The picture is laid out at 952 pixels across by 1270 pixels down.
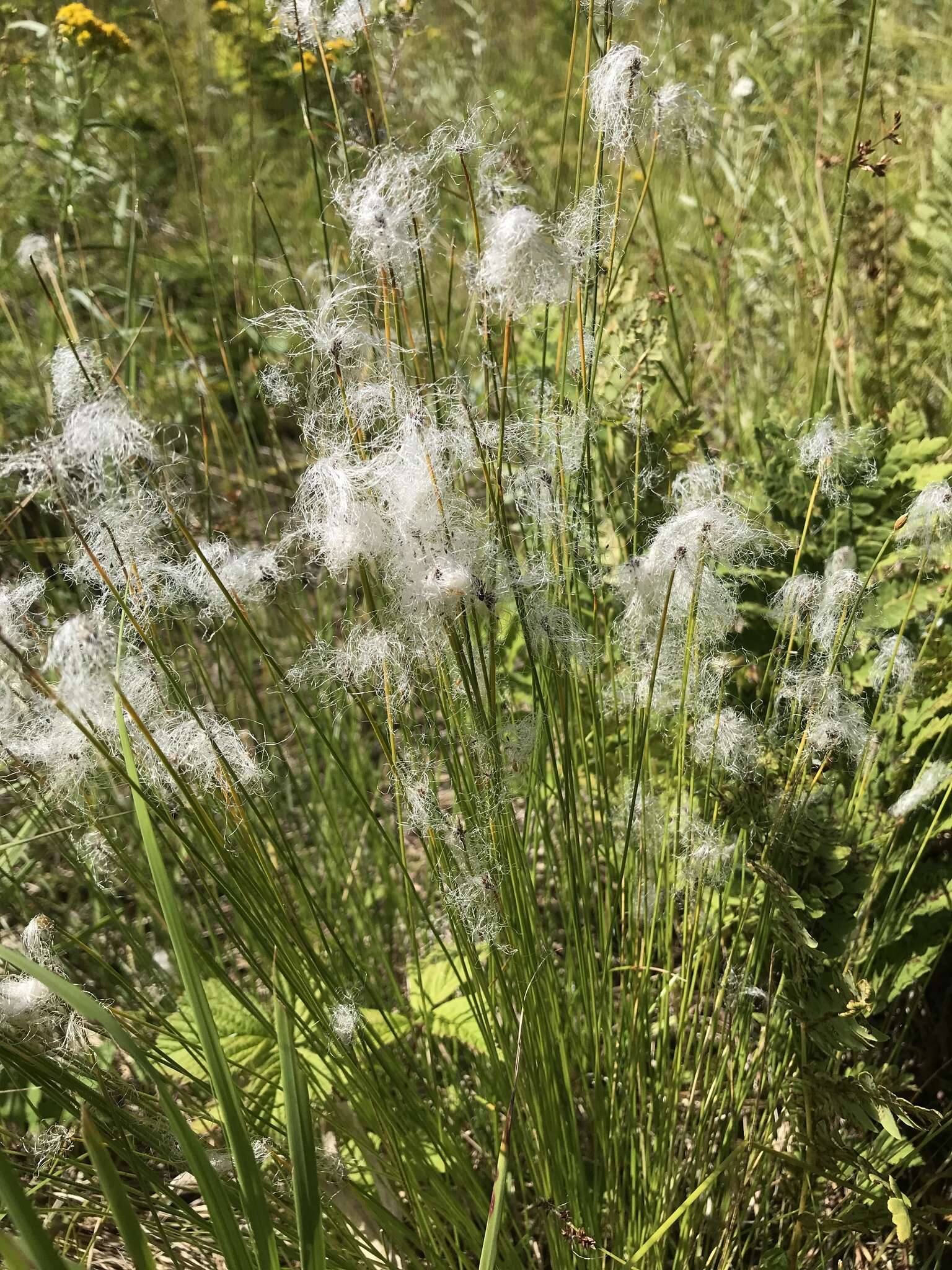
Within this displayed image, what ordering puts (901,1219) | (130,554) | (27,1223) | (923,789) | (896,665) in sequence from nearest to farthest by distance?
(27,1223) → (901,1219) → (130,554) → (923,789) → (896,665)

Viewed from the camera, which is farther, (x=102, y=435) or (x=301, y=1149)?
(x=102, y=435)

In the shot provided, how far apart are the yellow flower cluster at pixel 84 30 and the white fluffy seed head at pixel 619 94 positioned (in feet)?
5.02

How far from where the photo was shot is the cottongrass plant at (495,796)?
0.69 m

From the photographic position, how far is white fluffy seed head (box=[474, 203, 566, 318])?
70 centimetres

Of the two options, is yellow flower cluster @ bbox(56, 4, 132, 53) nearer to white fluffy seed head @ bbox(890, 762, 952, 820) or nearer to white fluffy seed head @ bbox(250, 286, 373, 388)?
→ white fluffy seed head @ bbox(250, 286, 373, 388)

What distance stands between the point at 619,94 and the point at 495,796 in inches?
22.4

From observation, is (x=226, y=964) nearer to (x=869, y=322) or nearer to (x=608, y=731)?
(x=608, y=731)

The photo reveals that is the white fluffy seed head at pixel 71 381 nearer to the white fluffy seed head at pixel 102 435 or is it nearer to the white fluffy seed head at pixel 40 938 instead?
the white fluffy seed head at pixel 102 435

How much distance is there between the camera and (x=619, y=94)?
75 cm

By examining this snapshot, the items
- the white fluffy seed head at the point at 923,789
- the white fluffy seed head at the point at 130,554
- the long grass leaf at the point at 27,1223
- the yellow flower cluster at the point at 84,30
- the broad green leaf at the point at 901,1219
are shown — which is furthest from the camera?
the yellow flower cluster at the point at 84,30

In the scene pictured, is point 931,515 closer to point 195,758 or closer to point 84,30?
point 195,758

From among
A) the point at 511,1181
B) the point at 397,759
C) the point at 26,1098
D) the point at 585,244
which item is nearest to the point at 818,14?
the point at 585,244

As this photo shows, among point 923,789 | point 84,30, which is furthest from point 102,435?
point 84,30

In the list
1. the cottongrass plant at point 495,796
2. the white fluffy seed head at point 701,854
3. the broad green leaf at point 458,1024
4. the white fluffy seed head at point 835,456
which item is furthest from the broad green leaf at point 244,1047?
the white fluffy seed head at point 835,456
